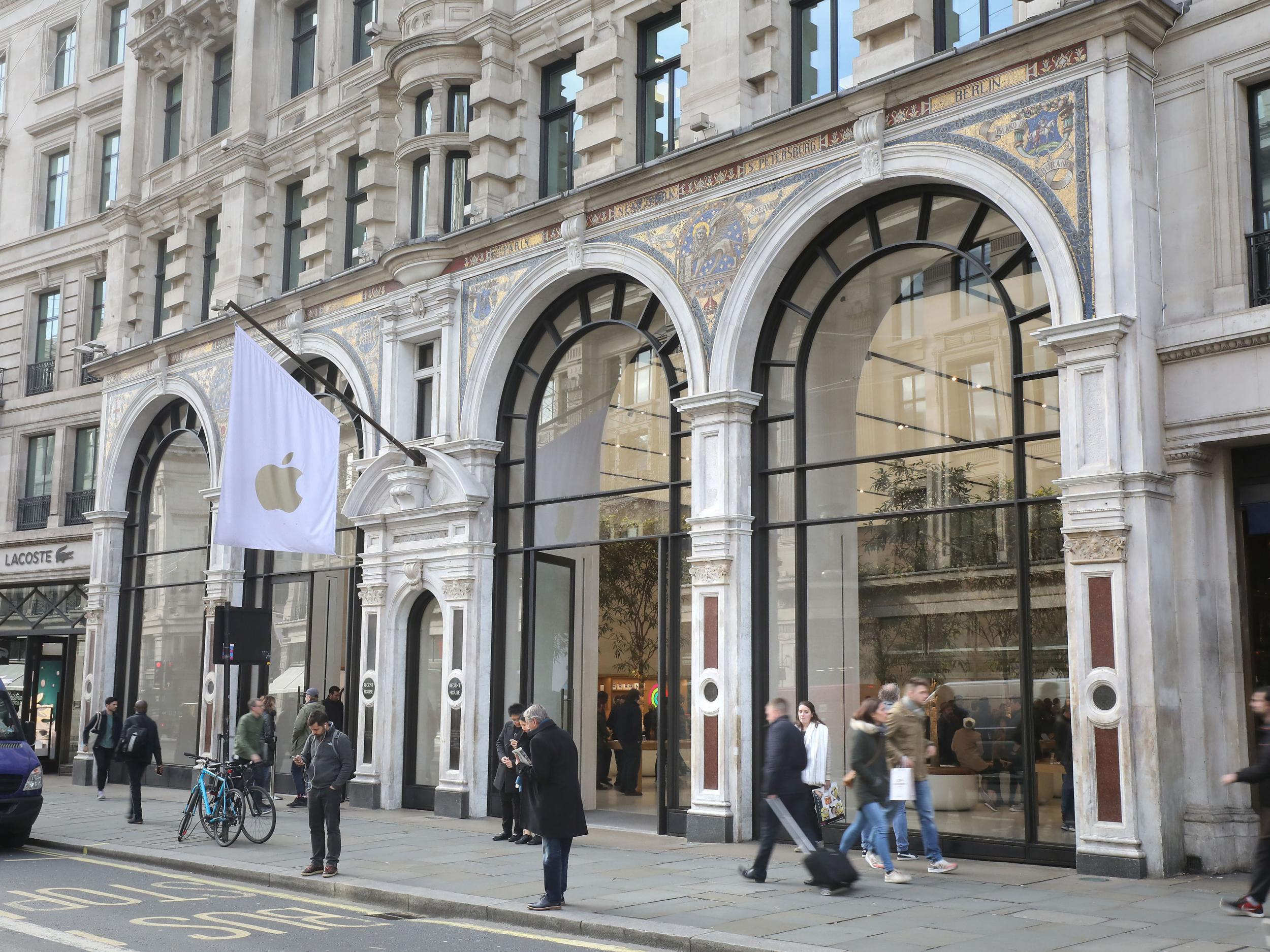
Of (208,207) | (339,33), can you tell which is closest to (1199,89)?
(339,33)

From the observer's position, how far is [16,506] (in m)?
31.1

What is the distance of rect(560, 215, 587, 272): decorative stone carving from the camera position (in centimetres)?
1853

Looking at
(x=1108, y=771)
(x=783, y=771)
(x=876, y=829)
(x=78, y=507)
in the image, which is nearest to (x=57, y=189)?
(x=78, y=507)

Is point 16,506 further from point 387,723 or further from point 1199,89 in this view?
point 1199,89

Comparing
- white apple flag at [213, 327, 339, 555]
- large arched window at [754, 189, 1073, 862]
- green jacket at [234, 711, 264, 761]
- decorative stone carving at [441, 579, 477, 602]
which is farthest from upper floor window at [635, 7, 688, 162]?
green jacket at [234, 711, 264, 761]

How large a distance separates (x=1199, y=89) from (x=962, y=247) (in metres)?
2.96

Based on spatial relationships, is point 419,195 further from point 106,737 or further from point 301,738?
point 106,737

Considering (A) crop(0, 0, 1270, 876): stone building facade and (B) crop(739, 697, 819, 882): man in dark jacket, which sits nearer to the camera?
(B) crop(739, 697, 819, 882): man in dark jacket

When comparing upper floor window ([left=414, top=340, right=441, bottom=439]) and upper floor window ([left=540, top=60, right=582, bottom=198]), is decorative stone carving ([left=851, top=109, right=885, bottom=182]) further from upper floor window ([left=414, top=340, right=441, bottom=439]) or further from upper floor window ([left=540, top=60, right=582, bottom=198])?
upper floor window ([left=414, top=340, right=441, bottom=439])

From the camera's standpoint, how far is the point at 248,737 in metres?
19.1

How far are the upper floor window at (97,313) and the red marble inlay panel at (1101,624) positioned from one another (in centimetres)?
2552

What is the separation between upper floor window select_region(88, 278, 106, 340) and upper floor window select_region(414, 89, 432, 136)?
12794mm

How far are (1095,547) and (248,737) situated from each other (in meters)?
12.6

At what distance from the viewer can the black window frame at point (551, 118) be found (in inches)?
785
